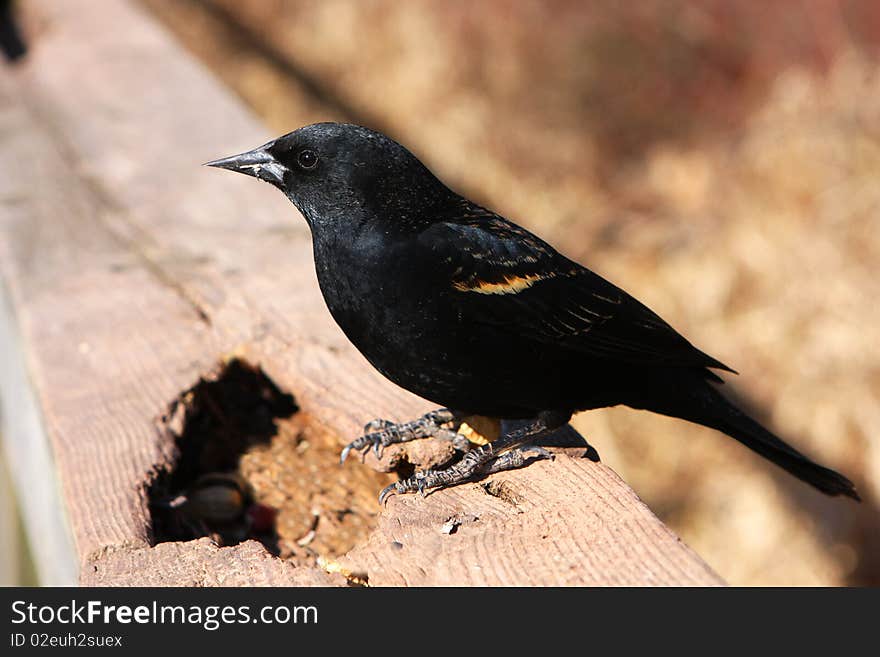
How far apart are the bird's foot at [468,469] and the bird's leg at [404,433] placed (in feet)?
0.31

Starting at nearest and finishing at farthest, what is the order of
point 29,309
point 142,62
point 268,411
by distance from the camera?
point 268,411, point 29,309, point 142,62

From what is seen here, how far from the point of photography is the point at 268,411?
258 cm

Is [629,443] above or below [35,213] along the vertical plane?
above

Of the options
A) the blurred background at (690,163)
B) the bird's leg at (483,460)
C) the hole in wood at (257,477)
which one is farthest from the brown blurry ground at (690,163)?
the hole in wood at (257,477)

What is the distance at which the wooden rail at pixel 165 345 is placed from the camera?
179cm

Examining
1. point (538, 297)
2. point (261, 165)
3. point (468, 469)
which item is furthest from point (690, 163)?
point (468, 469)

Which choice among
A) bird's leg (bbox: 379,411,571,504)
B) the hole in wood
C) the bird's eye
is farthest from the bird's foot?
the bird's eye

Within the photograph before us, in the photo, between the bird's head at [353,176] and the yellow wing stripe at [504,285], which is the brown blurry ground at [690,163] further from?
the bird's head at [353,176]

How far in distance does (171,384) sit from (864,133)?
4970 millimetres

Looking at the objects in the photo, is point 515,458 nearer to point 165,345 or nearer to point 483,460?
point 483,460

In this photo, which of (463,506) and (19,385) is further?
(19,385)

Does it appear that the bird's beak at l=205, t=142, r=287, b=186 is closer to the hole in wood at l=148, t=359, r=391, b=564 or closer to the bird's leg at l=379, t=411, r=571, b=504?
the hole in wood at l=148, t=359, r=391, b=564
